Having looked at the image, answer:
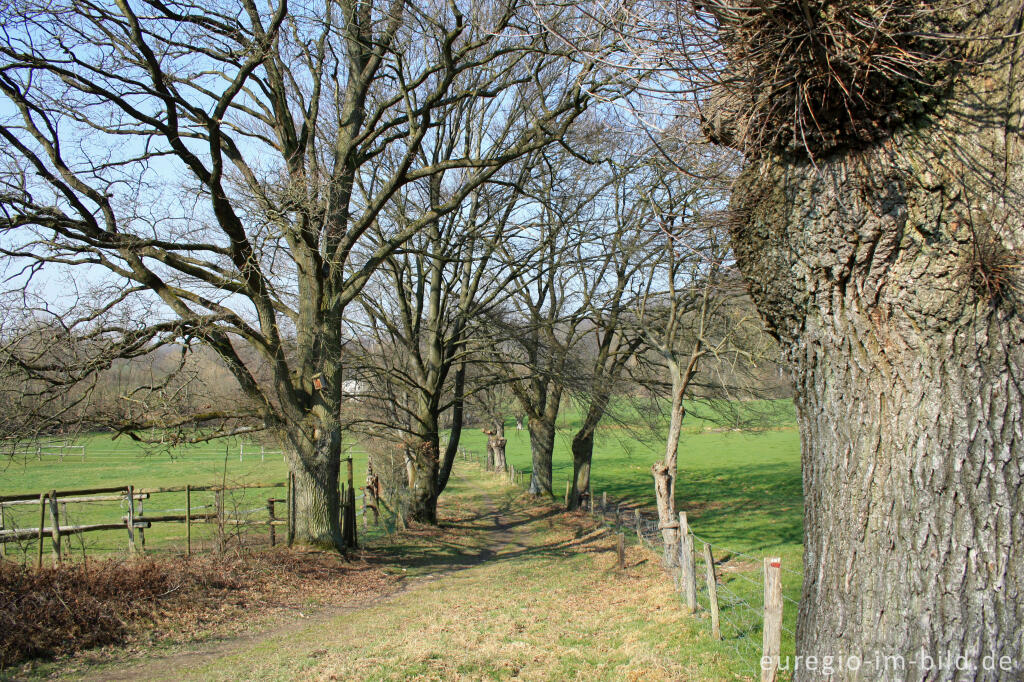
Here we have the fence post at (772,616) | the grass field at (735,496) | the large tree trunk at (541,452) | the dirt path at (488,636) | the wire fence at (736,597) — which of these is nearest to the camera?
the fence post at (772,616)

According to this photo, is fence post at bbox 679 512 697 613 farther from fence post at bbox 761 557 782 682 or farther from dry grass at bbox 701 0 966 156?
dry grass at bbox 701 0 966 156

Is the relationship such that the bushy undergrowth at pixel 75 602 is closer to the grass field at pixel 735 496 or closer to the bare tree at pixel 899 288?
the grass field at pixel 735 496

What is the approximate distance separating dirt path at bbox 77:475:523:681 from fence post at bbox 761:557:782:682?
19.0 ft

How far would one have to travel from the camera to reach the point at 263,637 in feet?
28.5

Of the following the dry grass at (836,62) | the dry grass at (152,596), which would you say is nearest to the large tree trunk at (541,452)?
the dry grass at (152,596)

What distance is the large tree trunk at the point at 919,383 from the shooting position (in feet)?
8.36

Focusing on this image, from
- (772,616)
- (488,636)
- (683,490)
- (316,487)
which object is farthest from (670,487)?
(683,490)

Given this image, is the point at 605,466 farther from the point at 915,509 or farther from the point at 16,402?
the point at 915,509

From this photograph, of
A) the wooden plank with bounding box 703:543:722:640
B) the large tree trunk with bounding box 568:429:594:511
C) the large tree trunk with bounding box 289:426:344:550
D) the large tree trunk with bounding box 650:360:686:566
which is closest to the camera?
the wooden plank with bounding box 703:543:722:640

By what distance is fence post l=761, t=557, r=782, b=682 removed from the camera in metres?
5.76

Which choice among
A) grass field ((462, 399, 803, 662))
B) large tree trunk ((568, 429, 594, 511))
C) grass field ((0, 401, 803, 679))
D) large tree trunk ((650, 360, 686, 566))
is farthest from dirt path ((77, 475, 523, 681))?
large tree trunk ((568, 429, 594, 511))

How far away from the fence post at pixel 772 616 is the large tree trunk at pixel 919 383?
3018 millimetres

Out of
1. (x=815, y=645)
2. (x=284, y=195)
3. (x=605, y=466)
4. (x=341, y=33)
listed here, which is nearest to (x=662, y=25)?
(x=815, y=645)

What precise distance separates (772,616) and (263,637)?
6.43 metres
